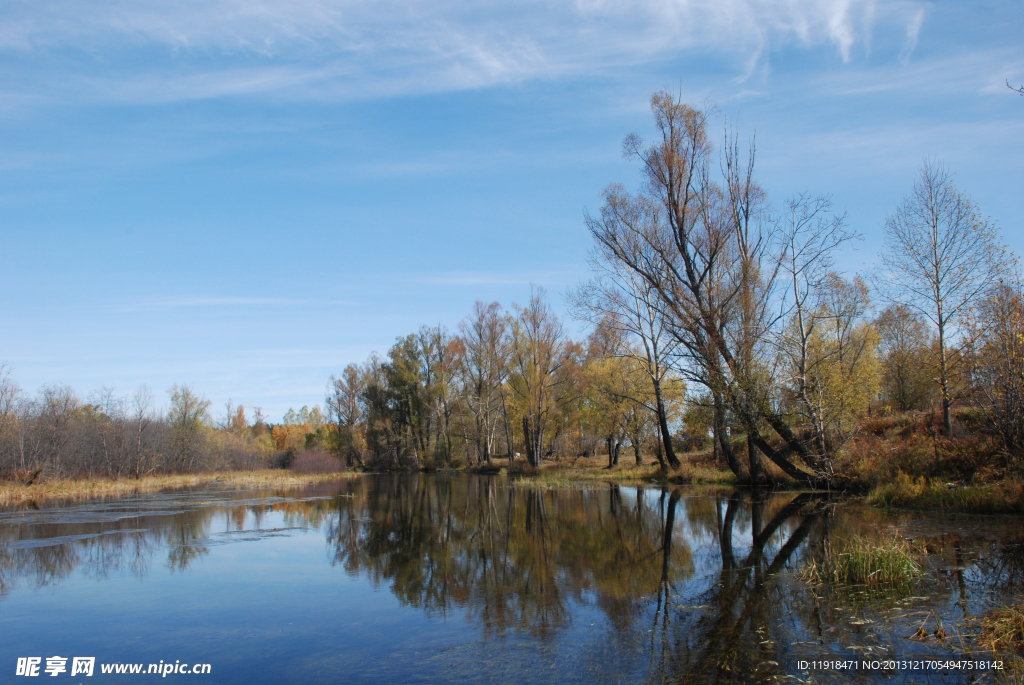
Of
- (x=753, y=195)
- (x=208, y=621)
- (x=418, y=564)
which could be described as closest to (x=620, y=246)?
(x=753, y=195)

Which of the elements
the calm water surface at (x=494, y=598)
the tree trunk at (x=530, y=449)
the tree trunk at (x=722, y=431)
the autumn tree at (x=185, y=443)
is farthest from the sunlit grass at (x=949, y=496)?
the autumn tree at (x=185, y=443)

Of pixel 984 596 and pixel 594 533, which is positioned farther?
pixel 594 533

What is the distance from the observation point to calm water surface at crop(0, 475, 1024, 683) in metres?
5.83

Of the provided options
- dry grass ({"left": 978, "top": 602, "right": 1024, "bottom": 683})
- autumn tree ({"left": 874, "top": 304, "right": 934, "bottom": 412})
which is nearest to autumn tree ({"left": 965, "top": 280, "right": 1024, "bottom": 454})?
dry grass ({"left": 978, "top": 602, "right": 1024, "bottom": 683})

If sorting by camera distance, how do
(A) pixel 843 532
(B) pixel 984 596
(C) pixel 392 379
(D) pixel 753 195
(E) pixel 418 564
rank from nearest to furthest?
(B) pixel 984 596 → (E) pixel 418 564 → (A) pixel 843 532 → (D) pixel 753 195 → (C) pixel 392 379

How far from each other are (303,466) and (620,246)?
3533 centimetres

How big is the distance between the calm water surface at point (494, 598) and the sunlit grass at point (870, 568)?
30cm

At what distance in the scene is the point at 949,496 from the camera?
14352mm

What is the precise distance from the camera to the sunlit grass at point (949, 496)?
12.8 meters

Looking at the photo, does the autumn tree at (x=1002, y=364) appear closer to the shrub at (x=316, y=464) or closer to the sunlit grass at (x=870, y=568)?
the sunlit grass at (x=870, y=568)

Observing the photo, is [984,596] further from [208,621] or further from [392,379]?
[392,379]

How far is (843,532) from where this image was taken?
1184 centimetres

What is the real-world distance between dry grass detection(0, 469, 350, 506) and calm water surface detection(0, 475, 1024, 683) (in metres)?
10.2

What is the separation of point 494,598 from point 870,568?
17.2 feet
